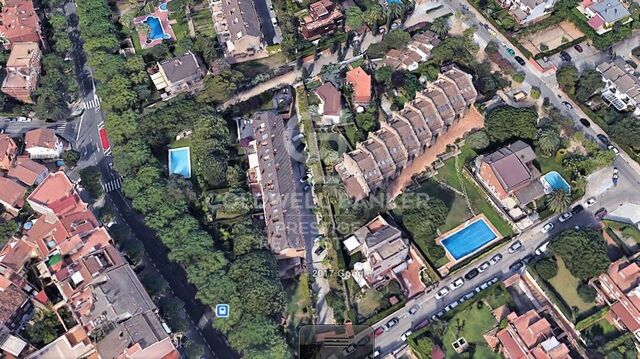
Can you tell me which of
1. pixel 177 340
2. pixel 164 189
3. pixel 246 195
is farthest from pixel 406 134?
pixel 177 340

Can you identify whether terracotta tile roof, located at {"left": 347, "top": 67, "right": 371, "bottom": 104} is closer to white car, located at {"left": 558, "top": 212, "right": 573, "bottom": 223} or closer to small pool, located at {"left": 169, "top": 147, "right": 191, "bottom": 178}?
small pool, located at {"left": 169, "top": 147, "right": 191, "bottom": 178}

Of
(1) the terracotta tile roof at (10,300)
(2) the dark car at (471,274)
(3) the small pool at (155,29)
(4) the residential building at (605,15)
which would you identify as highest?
(3) the small pool at (155,29)

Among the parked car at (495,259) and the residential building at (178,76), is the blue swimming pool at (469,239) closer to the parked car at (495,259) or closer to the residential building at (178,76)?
the parked car at (495,259)

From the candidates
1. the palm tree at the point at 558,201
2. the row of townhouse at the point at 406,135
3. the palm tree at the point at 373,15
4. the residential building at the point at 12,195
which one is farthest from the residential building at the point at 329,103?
the residential building at the point at 12,195

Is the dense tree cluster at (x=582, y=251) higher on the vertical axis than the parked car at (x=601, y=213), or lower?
higher

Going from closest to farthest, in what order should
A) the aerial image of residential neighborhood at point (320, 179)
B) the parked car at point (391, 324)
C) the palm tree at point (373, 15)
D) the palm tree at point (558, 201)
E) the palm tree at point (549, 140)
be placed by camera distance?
the aerial image of residential neighborhood at point (320, 179) → the parked car at point (391, 324) → the palm tree at point (558, 201) → the palm tree at point (549, 140) → the palm tree at point (373, 15)

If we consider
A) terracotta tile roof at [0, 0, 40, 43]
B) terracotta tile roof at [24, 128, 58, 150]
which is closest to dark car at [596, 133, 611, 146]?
terracotta tile roof at [24, 128, 58, 150]

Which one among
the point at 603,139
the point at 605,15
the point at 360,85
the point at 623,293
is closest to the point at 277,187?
the point at 360,85

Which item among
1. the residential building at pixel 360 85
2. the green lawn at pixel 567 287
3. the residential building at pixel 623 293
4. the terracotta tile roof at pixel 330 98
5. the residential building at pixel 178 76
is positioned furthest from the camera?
the residential building at pixel 178 76

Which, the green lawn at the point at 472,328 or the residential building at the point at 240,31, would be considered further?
the residential building at the point at 240,31
